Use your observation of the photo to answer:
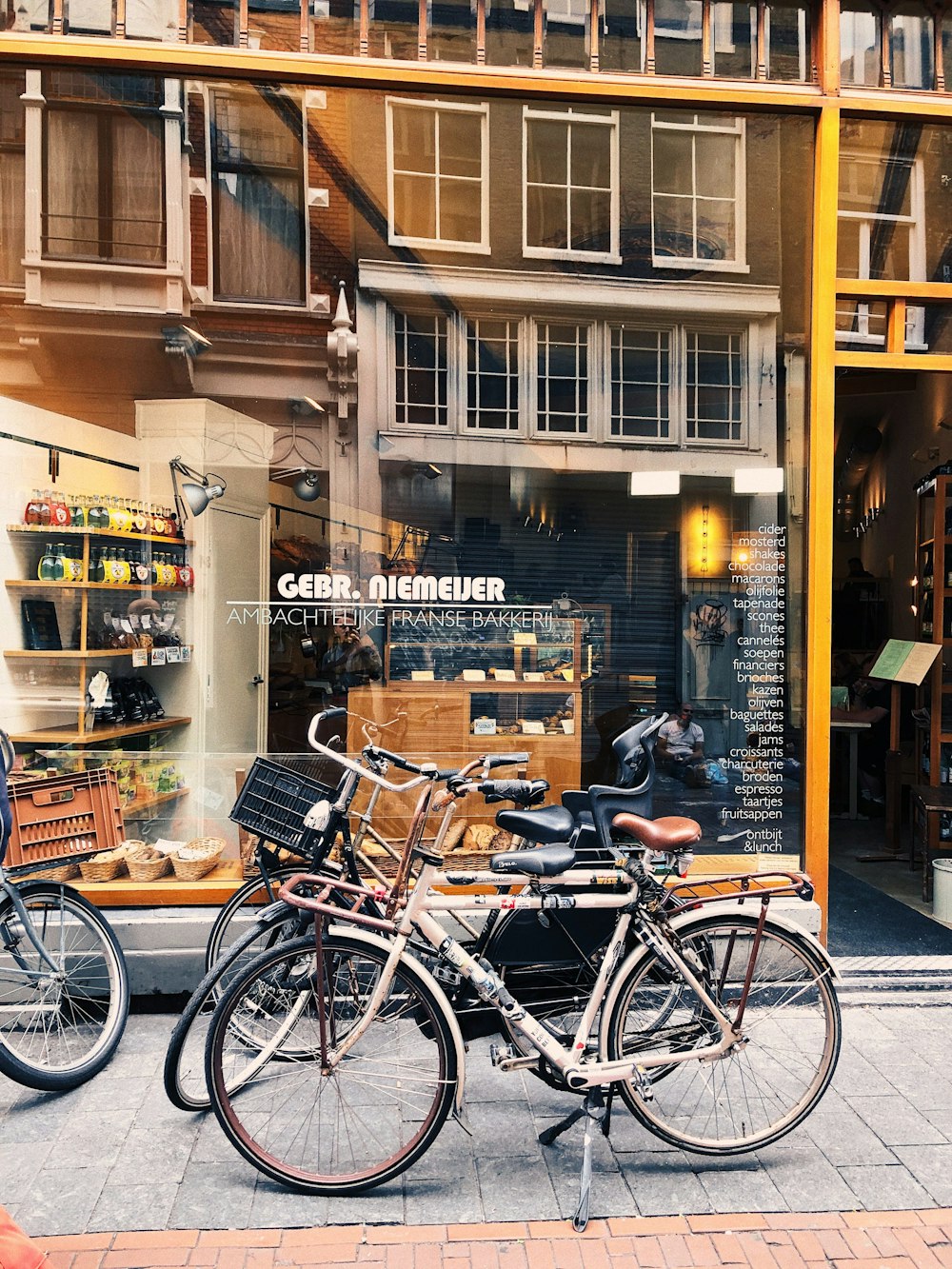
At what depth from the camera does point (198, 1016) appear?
3707 mm

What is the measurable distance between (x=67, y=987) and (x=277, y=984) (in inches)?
61.1

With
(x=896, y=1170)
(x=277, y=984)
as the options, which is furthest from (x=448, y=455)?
(x=896, y=1170)

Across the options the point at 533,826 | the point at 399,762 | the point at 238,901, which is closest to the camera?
the point at 533,826

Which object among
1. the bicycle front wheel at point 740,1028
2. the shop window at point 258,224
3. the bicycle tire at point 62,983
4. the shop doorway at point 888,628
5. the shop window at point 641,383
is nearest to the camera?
the bicycle front wheel at point 740,1028

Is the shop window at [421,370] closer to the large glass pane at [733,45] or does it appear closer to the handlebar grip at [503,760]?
the large glass pane at [733,45]

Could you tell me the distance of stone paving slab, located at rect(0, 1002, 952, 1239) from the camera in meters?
3.05

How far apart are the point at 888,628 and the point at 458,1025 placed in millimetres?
8758

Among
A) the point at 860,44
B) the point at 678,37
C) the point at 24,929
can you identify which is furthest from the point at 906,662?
the point at 24,929

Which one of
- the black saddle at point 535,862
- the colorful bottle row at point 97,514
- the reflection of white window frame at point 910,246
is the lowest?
the black saddle at point 535,862

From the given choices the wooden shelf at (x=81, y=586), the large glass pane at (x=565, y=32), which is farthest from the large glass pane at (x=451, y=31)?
the wooden shelf at (x=81, y=586)

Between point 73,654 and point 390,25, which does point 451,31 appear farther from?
point 73,654

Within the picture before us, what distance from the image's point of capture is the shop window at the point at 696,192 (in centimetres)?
511

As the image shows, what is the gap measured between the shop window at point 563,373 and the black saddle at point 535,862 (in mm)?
3007

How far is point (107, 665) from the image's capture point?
18.4 feet
